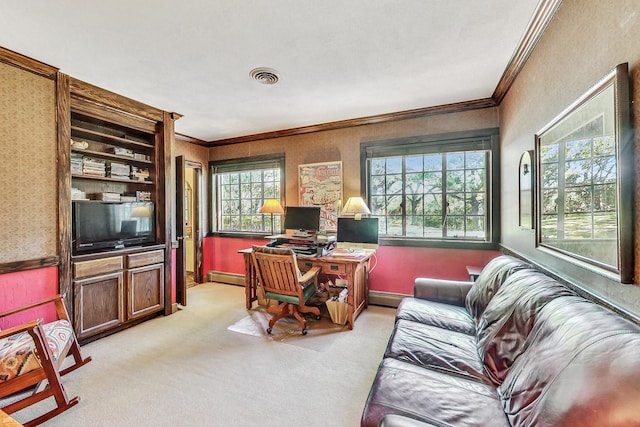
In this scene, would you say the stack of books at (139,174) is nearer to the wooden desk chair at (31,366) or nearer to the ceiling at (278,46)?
the ceiling at (278,46)

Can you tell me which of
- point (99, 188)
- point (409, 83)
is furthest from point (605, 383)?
point (99, 188)

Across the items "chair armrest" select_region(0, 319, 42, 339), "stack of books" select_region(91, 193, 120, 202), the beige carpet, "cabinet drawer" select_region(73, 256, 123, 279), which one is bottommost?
the beige carpet

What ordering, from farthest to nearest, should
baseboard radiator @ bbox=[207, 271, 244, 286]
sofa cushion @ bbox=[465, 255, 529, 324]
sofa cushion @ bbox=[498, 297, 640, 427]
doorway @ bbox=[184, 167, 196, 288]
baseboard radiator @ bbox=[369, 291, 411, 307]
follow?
doorway @ bbox=[184, 167, 196, 288], baseboard radiator @ bbox=[207, 271, 244, 286], baseboard radiator @ bbox=[369, 291, 411, 307], sofa cushion @ bbox=[465, 255, 529, 324], sofa cushion @ bbox=[498, 297, 640, 427]

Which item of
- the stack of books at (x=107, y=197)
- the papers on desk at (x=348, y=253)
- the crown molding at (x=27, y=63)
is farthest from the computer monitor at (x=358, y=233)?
the crown molding at (x=27, y=63)

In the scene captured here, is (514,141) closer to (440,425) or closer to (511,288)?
(511,288)

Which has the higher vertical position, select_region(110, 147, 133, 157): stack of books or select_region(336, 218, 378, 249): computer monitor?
select_region(110, 147, 133, 157): stack of books

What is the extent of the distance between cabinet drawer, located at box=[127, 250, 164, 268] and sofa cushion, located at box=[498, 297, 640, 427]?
3455 millimetres

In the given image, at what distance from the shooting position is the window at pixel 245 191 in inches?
179

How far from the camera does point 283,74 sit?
253cm

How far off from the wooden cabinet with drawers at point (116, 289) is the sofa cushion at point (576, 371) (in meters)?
3.41

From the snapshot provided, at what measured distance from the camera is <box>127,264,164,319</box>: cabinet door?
302cm

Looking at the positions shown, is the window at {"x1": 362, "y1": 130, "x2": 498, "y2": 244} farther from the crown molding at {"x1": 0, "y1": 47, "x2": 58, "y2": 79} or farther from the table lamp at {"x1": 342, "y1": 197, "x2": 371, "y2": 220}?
the crown molding at {"x1": 0, "y1": 47, "x2": 58, "y2": 79}

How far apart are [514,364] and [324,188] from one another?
3.05 metres

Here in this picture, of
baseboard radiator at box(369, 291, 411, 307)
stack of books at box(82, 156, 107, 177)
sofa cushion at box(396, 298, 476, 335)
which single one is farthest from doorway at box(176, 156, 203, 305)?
sofa cushion at box(396, 298, 476, 335)
